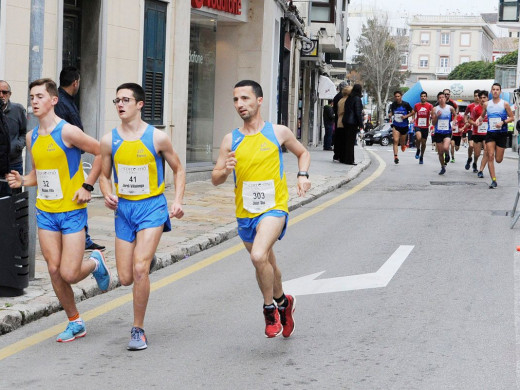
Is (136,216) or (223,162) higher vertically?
(223,162)

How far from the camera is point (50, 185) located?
675 cm

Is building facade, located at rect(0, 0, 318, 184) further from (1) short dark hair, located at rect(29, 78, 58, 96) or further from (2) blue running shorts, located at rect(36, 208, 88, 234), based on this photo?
(2) blue running shorts, located at rect(36, 208, 88, 234)

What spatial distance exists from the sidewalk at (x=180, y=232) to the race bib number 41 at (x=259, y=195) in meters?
1.99

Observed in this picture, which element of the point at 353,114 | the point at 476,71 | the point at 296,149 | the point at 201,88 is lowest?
the point at 296,149

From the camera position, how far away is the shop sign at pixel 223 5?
1917 cm

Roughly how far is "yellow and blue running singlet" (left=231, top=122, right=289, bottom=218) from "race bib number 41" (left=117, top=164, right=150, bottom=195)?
61 centimetres

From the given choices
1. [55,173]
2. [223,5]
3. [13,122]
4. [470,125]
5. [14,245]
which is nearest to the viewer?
[55,173]

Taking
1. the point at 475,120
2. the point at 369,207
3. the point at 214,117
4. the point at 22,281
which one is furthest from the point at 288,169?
the point at 22,281

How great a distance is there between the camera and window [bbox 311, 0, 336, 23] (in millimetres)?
39844

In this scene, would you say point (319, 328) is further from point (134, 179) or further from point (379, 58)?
point (379, 58)

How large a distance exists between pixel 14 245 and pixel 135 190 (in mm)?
1657

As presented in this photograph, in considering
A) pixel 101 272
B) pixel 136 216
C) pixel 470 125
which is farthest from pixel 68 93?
pixel 470 125

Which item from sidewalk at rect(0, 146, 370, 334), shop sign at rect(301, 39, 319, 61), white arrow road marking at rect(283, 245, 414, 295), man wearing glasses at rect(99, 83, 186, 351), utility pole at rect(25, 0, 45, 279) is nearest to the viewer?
man wearing glasses at rect(99, 83, 186, 351)

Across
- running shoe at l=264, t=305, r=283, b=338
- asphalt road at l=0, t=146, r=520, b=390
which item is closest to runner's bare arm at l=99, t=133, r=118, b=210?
asphalt road at l=0, t=146, r=520, b=390
